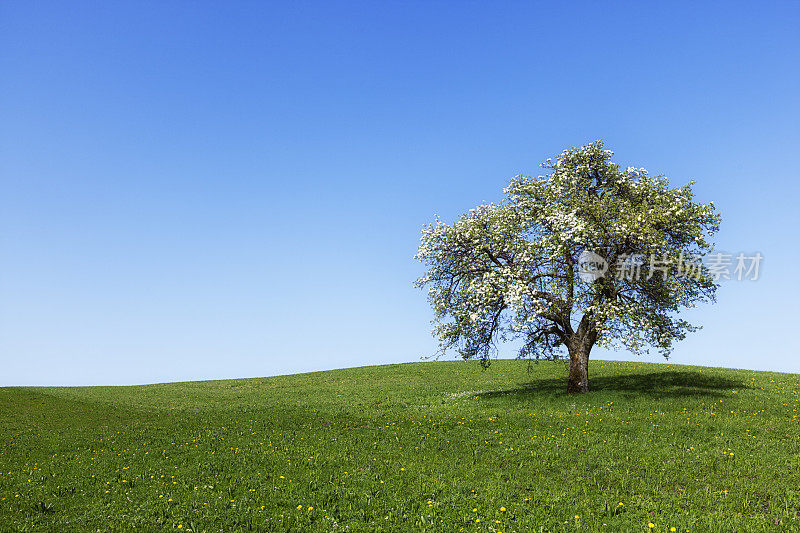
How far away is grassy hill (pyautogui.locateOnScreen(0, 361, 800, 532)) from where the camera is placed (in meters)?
14.1

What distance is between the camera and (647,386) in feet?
115

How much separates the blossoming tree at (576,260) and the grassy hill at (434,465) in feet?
14.1

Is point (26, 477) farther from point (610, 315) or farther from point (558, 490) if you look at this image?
point (610, 315)

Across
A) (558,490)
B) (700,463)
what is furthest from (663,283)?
(558,490)

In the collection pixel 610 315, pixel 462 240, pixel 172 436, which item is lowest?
pixel 172 436

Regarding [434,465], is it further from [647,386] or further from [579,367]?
[647,386]

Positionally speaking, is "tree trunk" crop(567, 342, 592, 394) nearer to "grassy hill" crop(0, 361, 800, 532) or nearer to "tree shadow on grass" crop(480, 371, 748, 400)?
"tree shadow on grass" crop(480, 371, 748, 400)

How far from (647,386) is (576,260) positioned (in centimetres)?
1068

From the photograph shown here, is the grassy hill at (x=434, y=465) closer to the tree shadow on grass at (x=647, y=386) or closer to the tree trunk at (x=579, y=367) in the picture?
the tree shadow on grass at (x=647, y=386)

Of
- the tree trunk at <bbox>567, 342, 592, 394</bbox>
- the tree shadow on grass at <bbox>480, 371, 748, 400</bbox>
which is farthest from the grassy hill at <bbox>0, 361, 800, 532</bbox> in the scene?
the tree trunk at <bbox>567, 342, 592, 394</bbox>

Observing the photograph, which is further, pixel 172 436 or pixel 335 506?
pixel 172 436

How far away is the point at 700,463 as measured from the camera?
1794 centimetres

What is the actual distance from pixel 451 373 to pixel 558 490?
118 feet

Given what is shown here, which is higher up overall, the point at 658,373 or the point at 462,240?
the point at 462,240
